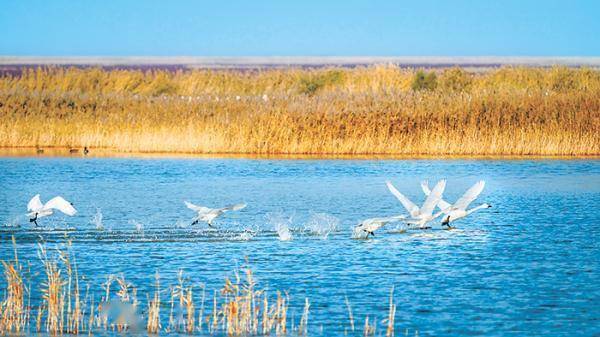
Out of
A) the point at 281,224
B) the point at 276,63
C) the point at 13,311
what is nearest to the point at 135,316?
the point at 13,311

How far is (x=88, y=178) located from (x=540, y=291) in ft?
43.6

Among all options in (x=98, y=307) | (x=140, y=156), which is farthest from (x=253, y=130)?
(x=98, y=307)

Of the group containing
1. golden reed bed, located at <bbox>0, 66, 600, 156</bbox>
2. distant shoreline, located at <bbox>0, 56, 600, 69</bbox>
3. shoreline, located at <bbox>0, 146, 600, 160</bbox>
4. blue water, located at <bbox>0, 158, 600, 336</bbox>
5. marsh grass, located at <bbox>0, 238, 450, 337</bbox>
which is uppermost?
distant shoreline, located at <bbox>0, 56, 600, 69</bbox>

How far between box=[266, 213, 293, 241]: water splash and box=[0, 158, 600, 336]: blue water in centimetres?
9

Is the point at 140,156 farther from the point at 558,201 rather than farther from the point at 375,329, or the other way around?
the point at 375,329

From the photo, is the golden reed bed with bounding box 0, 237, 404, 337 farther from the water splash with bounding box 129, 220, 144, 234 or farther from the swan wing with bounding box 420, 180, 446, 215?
the water splash with bounding box 129, 220, 144, 234

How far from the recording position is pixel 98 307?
931 cm

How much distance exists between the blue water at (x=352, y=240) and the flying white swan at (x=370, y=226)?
0.54 ft

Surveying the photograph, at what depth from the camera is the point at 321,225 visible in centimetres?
1519

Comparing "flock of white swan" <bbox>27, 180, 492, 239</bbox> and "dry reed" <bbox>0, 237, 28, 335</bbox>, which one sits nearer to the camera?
"dry reed" <bbox>0, 237, 28, 335</bbox>

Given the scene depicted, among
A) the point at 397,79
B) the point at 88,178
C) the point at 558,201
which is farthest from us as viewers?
the point at 397,79

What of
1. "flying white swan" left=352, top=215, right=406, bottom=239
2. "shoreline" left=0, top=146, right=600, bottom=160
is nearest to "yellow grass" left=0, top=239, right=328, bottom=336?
"flying white swan" left=352, top=215, right=406, bottom=239

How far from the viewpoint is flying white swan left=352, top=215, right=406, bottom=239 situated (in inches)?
510

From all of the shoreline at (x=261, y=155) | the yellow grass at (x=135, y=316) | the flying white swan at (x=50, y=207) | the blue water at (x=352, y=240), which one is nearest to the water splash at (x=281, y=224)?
the blue water at (x=352, y=240)
